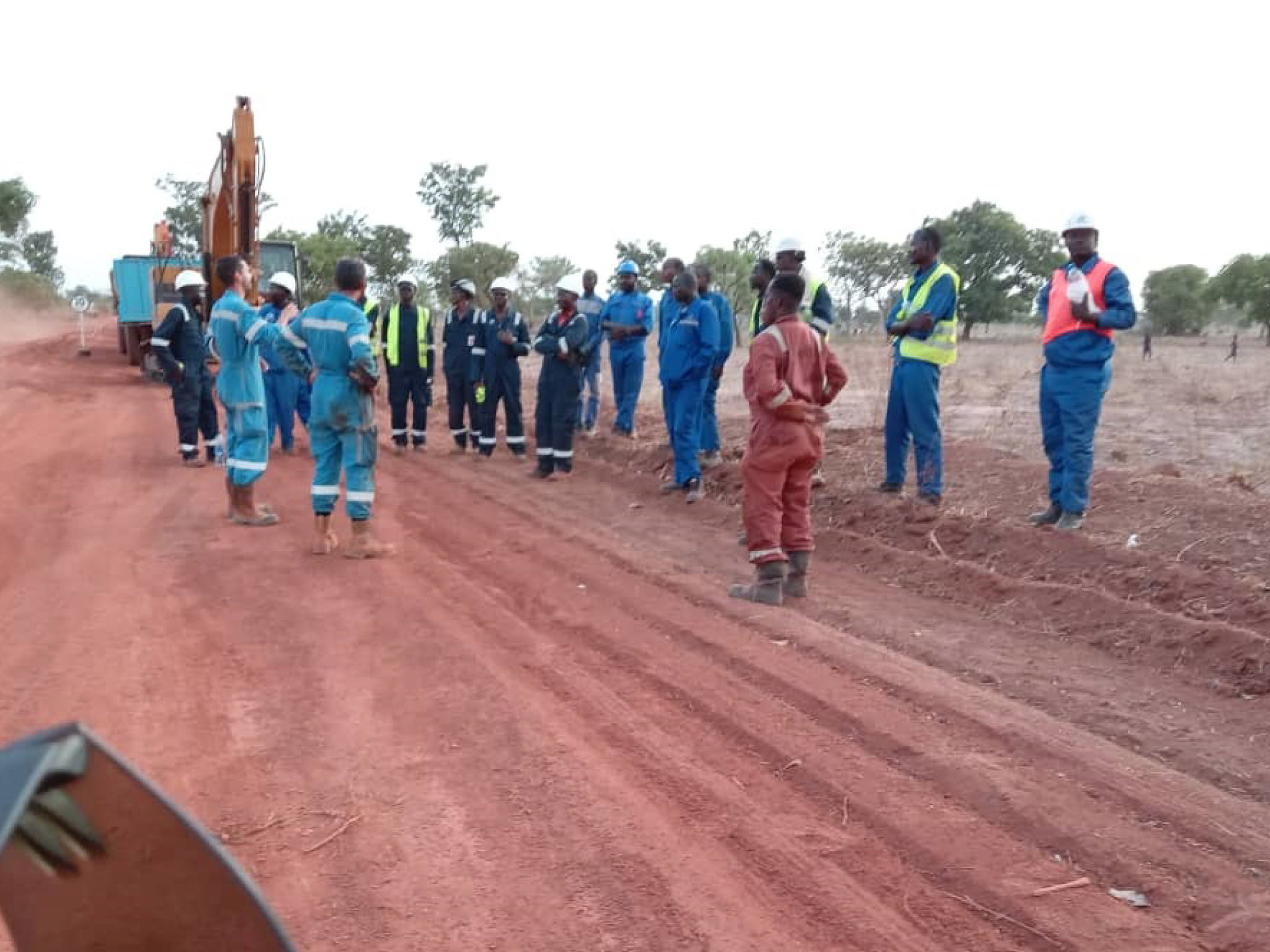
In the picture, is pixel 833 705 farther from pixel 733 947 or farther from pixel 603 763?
pixel 733 947

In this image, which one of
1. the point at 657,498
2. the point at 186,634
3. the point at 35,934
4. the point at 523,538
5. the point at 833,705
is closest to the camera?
the point at 35,934

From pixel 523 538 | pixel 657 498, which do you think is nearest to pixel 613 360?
pixel 657 498

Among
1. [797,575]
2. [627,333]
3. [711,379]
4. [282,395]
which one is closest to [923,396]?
[797,575]

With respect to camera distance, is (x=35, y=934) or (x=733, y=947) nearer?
(x=35, y=934)

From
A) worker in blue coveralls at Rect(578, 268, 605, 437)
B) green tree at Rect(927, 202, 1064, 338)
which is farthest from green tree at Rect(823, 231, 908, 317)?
worker in blue coveralls at Rect(578, 268, 605, 437)

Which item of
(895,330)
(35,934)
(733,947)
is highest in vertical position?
(895,330)

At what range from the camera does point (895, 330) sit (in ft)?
25.4

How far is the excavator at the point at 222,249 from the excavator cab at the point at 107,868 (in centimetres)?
942

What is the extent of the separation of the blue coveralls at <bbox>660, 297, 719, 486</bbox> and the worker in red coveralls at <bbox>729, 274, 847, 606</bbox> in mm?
3064

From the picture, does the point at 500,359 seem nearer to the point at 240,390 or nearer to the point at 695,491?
the point at 695,491

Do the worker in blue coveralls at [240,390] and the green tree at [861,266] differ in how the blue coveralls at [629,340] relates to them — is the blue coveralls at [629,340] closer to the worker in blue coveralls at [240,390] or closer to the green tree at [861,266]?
the worker in blue coveralls at [240,390]

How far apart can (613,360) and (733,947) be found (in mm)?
10282

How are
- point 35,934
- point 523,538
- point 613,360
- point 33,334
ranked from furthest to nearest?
point 33,334
point 613,360
point 523,538
point 35,934

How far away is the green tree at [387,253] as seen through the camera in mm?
35531
